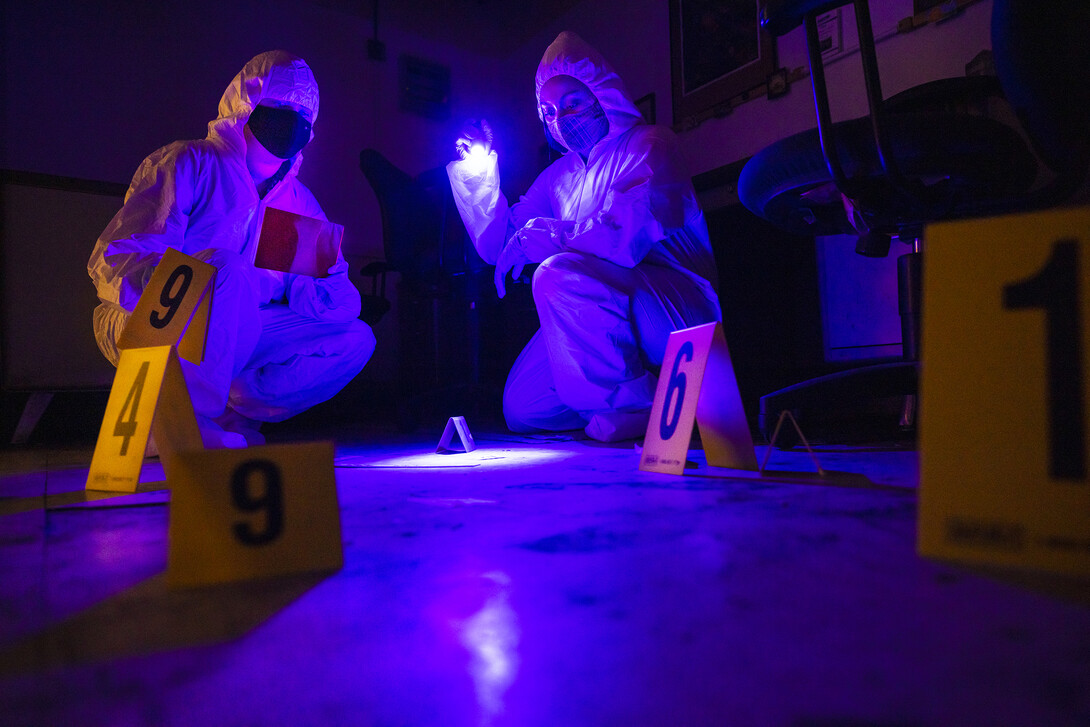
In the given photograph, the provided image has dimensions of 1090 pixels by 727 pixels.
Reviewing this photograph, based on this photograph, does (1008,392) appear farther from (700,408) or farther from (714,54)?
(714,54)

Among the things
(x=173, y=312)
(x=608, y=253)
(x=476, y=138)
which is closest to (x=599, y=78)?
(x=476, y=138)

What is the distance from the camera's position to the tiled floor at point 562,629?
0.36m

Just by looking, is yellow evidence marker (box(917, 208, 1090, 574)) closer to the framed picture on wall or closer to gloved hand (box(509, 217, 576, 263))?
gloved hand (box(509, 217, 576, 263))

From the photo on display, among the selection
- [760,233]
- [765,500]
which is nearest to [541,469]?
[765,500]

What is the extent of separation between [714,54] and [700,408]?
85.9 inches

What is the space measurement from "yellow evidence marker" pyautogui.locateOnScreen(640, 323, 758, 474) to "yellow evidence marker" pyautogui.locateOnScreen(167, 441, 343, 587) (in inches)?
25.8

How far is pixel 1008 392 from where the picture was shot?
515 mm

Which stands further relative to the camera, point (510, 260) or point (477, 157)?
point (477, 157)

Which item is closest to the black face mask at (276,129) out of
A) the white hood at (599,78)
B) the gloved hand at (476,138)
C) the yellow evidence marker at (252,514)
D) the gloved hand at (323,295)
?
the gloved hand at (323,295)

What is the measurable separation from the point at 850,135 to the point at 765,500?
2.03ft

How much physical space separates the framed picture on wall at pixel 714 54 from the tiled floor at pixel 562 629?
2.26 metres

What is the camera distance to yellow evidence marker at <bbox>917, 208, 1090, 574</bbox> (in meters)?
0.48

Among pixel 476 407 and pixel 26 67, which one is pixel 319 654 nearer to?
pixel 476 407

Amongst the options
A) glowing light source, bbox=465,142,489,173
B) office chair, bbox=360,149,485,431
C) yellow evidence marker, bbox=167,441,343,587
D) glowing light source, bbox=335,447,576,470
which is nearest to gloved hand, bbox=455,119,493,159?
glowing light source, bbox=465,142,489,173
